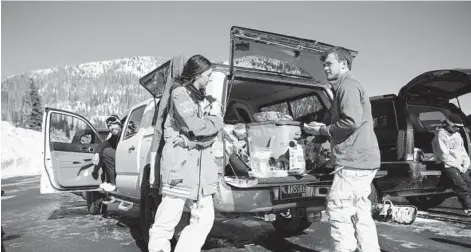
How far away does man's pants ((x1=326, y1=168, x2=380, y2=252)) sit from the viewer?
2730mm

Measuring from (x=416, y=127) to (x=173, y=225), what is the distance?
17.2 ft

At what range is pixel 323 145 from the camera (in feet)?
15.7

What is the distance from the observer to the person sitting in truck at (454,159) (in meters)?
5.50

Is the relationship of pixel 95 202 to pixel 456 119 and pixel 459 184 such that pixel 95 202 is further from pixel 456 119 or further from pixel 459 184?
pixel 456 119

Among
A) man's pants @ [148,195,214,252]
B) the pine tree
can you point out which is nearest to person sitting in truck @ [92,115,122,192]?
man's pants @ [148,195,214,252]

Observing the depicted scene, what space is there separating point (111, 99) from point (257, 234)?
63870mm

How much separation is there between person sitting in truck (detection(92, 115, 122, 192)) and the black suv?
14.3 ft

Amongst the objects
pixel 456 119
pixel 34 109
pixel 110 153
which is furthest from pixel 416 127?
pixel 34 109

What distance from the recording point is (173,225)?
2.53 metres

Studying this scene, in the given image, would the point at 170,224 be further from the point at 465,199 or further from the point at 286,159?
the point at 465,199

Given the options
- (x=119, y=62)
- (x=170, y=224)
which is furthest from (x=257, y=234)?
(x=119, y=62)

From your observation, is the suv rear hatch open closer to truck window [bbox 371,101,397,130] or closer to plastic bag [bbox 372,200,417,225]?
truck window [bbox 371,101,397,130]

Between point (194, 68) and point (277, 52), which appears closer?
point (194, 68)

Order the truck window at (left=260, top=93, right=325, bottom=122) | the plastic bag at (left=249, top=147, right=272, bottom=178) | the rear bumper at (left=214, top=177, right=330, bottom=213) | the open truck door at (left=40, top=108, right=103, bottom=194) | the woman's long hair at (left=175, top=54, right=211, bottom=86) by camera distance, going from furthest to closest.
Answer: the open truck door at (left=40, top=108, right=103, bottom=194) < the truck window at (left=260, top=93, right=325, bottom=122) < the plastic bag at (left=249, top=147, right=272, bottom=178) < the rear bumper at (left=214, top=177, right=330, bottom=213) < the woman's long hair at (left=175, top=54, right=211, bottom=86)
